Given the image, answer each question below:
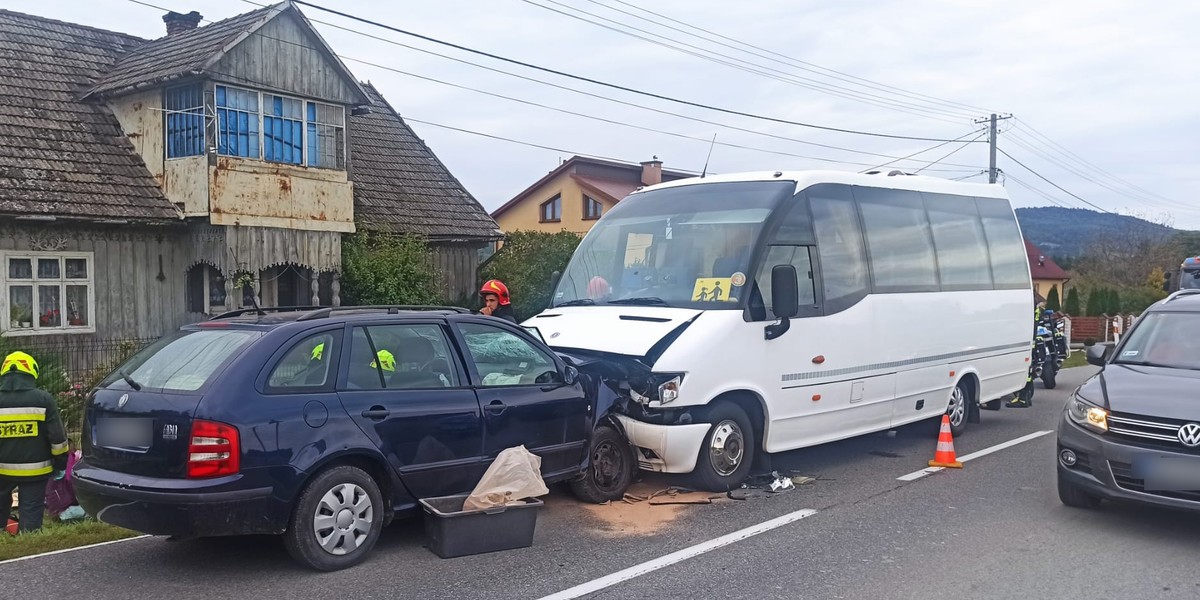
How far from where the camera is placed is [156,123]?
60.2ft

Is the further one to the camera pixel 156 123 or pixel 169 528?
pixel 156 123

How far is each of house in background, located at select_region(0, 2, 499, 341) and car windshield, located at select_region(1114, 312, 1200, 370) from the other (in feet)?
48.5

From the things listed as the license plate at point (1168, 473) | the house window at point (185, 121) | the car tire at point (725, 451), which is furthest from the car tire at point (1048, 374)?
the house window at point (185, 121)

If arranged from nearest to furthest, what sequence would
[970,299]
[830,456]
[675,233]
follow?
1. [675,233]
2. [830,456]
3. [970,299]

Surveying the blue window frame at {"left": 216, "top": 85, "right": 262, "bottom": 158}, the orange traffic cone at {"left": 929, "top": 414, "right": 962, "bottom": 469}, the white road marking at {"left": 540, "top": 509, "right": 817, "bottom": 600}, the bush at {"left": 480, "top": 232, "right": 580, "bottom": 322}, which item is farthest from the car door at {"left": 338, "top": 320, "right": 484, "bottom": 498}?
the bush at {"left": 480, "top": 232, "right": 580, "bottom": 322}

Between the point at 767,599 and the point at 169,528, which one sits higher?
the point at 169,528

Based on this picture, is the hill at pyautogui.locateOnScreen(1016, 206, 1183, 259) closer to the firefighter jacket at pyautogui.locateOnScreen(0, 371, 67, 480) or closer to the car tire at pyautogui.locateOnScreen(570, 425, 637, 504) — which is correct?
the car tire at pyautogui.locateOnScreen(570, 425, 637, 504)

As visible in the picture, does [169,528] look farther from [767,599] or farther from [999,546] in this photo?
[999,546]

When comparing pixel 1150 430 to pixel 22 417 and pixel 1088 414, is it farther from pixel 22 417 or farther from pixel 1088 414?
pixel 22 417

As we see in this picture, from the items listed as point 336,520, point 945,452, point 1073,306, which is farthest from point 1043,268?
point 336,520

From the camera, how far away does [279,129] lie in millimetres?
18969

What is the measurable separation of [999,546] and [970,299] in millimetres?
5405

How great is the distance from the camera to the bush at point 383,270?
20.1 metres

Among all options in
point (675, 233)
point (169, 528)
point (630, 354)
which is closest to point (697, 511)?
point (630, 354)
